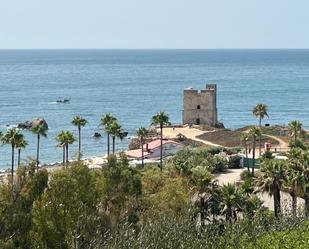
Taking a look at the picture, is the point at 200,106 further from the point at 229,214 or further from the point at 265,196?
the point at 229,214

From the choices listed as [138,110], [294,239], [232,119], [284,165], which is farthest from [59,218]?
[138,110]

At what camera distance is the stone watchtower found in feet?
324

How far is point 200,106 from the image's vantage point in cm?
9975

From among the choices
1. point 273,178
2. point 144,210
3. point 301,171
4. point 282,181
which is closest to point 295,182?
point 282,181

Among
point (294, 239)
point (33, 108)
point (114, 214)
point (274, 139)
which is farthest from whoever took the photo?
point (33, 108)

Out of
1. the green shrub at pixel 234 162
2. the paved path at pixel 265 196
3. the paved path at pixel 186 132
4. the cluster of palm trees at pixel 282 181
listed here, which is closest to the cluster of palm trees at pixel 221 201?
the cluster of palm trees at pixel 282 181

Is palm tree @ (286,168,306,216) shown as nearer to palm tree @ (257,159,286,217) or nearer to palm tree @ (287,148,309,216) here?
palm tree @ (287,148,309,216)

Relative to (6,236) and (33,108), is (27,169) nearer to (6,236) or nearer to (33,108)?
(6,236)

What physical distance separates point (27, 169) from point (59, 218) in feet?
20.2

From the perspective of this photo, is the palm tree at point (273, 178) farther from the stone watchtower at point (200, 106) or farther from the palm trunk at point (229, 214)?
the stone watchtower at point (200, 106)

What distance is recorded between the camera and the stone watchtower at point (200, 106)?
98750 millimetres

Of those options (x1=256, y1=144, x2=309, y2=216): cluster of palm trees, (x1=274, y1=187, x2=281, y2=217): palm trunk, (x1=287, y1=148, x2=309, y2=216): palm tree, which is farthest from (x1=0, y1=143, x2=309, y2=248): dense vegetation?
(x1=287, y1=148, x2=309, y2=216): palm tree

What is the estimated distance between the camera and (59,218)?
119 ft

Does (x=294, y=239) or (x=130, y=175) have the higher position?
(x=130, y=175)
